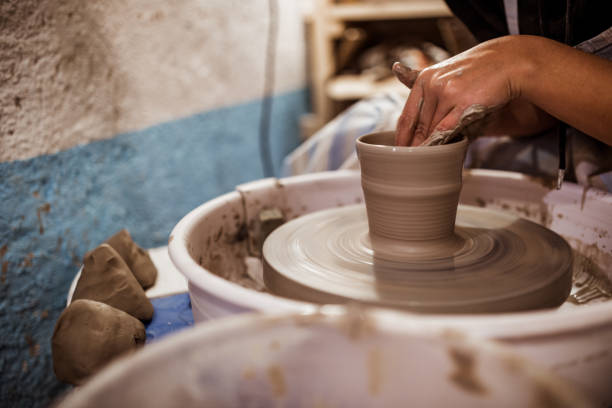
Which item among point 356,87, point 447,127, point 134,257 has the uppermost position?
point 447,127

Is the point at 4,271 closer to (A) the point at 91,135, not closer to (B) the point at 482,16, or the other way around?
(A) the point at 91,135

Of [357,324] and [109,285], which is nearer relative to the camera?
[357,324]

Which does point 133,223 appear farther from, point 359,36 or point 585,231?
point 359,36

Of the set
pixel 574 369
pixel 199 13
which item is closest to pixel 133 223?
pixel 199 13

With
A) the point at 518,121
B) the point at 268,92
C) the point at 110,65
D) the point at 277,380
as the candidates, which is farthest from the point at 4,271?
the point at 268,92

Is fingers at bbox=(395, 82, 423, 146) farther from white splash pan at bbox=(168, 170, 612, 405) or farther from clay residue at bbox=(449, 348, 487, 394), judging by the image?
clay residue at bbox=(449, 348, 487, 394)

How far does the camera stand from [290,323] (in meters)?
0.36

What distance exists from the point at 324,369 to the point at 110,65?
1087mm

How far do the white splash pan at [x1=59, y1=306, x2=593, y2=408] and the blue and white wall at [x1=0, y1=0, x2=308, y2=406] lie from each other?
2.39 ft

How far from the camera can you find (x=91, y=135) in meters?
1.10

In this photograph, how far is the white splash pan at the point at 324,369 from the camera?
315 mm

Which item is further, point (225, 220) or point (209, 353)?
point (225, 220)

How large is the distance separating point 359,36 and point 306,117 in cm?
70

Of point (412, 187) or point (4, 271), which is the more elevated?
point (412, 187)
